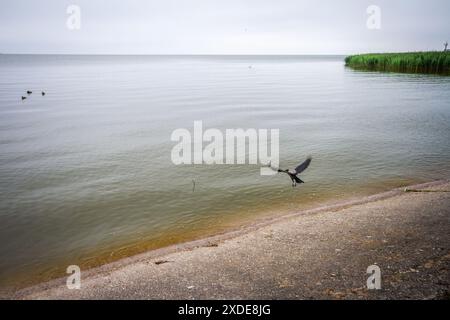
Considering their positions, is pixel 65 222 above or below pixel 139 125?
below

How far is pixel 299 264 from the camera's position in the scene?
25.9ft

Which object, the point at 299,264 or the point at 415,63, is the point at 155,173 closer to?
the point at 299,264

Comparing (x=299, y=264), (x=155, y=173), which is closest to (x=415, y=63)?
(x=155, y=173)

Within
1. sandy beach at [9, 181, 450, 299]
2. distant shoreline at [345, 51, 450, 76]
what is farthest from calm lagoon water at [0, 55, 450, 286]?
distant shoreline at [345, 51, 450, 76]

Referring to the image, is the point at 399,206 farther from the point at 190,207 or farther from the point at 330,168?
the point at 190,207

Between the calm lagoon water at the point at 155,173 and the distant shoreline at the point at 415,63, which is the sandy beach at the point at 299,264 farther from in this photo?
the distant shoreline at the point at 415,63

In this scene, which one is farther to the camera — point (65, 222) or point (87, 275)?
point (65, 222)

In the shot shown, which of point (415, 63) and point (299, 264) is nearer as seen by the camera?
point (299, 264)

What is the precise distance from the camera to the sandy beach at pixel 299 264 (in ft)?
22.5

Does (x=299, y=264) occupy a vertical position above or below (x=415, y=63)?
below

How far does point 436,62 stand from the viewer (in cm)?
5700

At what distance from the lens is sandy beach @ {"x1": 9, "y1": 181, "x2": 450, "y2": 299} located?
270 inches

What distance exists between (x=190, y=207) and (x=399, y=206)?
25.2ft
